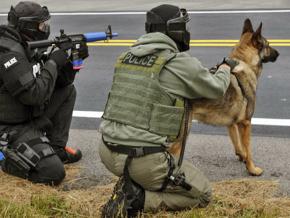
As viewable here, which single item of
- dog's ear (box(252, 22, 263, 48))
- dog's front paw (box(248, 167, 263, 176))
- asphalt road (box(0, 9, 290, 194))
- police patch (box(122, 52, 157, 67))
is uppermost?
police patch (box(122, 52, 157, 67))

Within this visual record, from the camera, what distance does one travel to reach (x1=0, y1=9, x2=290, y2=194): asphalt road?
5496 millimetres

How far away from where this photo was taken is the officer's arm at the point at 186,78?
12.7 ft

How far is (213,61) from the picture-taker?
912 centimetres

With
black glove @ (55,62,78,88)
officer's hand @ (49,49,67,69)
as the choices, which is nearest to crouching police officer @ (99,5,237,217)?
officer's hand @ (49,49,67,69)

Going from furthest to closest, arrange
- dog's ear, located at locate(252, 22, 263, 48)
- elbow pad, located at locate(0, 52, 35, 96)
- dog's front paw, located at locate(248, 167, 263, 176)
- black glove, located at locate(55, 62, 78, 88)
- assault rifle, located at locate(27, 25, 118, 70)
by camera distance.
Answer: black glove, located at locate(55, 62, 78, 88), dog's front paw, located at locate(248, 167, 263, 176), dog's ear, located at locate(252, 22, 263, 48), assault rifle, located at locate(27, 25, 118, 70), elbow pad, located at locate(0, 52, 35, 96)

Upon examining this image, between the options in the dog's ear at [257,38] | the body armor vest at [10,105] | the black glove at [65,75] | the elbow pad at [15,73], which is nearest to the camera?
the elbow pad at [15,73]

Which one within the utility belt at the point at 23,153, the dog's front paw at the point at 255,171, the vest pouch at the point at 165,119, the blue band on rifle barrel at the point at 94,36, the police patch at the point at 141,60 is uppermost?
the police patch at the point at 141,60

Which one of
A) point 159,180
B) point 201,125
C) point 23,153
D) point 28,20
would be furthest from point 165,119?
point 201,125

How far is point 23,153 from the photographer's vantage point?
4.91 meters

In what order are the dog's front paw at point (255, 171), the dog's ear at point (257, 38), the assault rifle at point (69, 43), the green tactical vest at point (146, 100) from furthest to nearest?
the dog's front paw at point (255, 171) → the dog's ear at point (257, 38) → the assault rifle at point (69, 43) → the green tactical vest at point (146, 100)

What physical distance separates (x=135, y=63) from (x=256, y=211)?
1415 mm

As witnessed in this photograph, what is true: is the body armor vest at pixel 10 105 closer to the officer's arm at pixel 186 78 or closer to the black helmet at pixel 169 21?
the black helmet at pixel 169 21

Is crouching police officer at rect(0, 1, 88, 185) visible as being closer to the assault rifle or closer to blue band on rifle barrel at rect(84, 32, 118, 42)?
the assault rifle

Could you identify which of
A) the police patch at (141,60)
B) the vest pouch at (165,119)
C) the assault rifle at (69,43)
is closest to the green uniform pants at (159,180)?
the vest pouch at (165,119)
